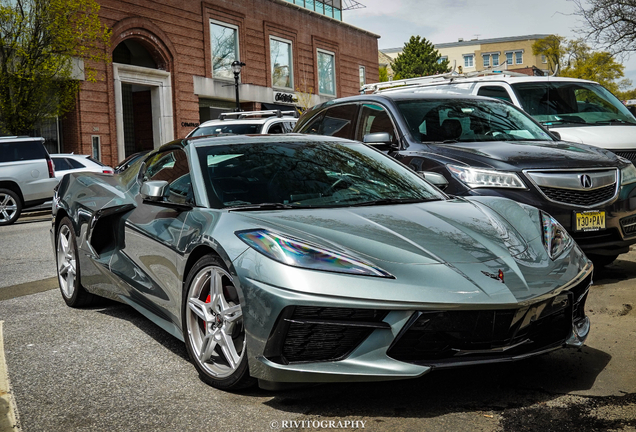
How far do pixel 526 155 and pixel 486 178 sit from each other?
1.43 ft

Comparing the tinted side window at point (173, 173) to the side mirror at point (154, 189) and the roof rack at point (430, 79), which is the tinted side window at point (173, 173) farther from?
the roof rack at point (430, 79)

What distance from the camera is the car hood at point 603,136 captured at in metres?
9.07

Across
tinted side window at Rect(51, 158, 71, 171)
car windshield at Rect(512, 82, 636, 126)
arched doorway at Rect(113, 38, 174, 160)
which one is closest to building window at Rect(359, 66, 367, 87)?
arched doorway at Rect(113, 38, 174, 160)

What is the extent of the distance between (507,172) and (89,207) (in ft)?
10.9

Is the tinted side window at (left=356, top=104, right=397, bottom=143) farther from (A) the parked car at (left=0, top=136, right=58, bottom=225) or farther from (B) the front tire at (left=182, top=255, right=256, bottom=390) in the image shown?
(A) the parked car at (left=0, top=136, right=58, bottom=225)

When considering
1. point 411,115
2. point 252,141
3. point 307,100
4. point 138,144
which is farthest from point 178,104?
point 252,141

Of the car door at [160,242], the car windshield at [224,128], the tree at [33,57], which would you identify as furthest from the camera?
the tree at [33,57]

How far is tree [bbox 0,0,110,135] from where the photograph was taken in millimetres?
20266

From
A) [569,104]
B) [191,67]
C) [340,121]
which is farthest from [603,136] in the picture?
[191,67]

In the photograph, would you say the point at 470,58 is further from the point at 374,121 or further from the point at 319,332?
the point at 319,332

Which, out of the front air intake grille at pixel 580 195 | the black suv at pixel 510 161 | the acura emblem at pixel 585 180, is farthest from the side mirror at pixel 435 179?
the acura emblem at pixel 585 180

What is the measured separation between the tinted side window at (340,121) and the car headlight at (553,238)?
13.0 feet

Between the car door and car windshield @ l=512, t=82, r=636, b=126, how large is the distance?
664 cm

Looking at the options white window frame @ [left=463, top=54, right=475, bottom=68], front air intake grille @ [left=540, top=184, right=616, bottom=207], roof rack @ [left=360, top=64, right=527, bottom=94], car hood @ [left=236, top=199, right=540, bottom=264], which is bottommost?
car hood @ [left=236, top=199, right=540, bottom=264]
